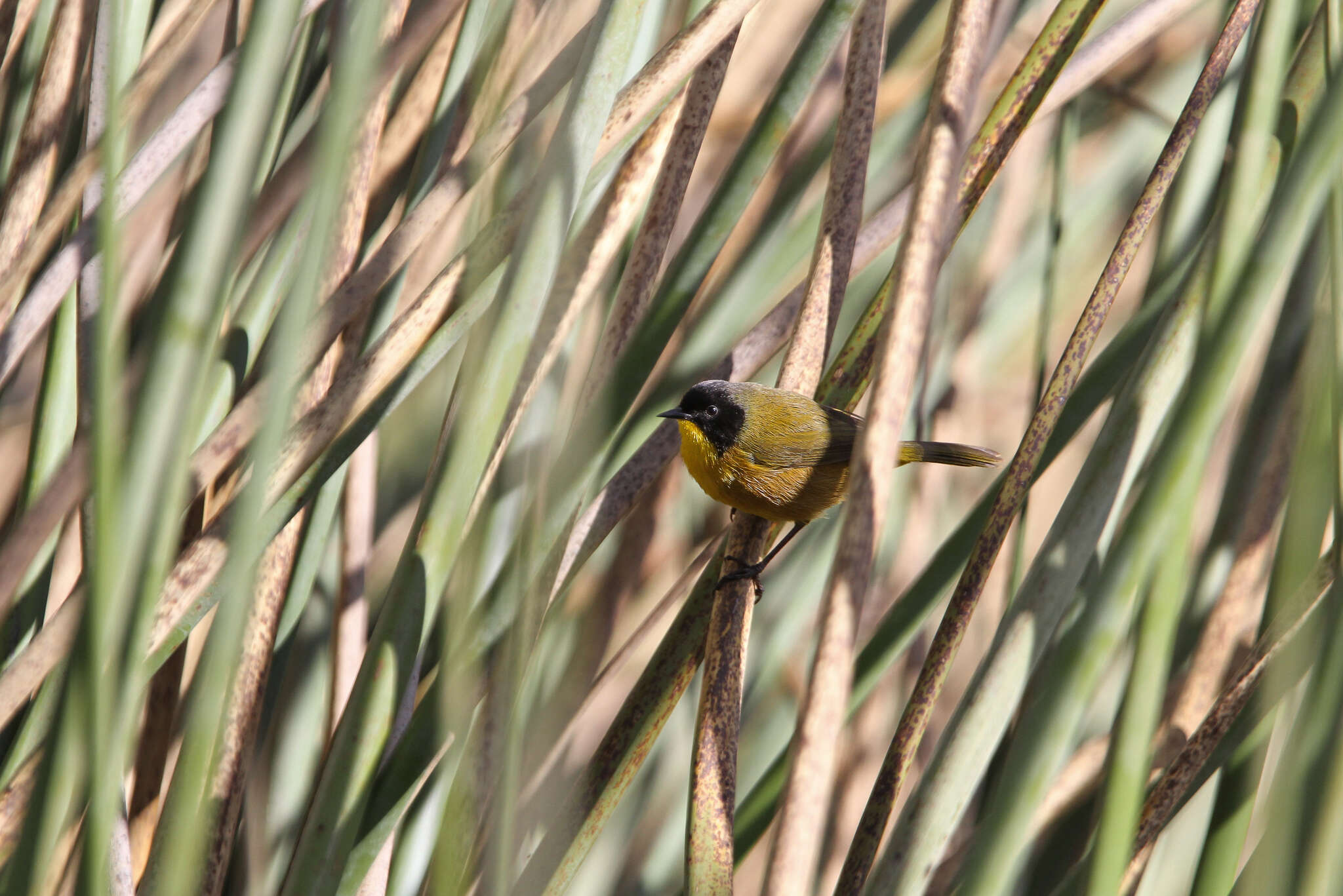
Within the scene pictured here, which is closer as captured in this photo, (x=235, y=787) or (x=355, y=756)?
(x=355, y=756)

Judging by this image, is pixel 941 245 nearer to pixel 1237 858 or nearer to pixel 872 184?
pixel 1237 858

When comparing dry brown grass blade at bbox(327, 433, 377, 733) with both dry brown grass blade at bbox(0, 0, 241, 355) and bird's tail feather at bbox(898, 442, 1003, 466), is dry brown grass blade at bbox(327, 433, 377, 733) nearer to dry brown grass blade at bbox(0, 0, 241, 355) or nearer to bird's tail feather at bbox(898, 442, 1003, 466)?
dry brown grass blade at bbox(0, 0, 241, 355)

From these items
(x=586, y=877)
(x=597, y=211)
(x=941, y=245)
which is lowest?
(x=586, y=877)

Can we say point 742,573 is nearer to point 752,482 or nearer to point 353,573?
point 752,482

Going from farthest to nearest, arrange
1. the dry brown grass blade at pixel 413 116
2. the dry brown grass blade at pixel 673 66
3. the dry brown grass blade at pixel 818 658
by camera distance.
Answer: the dry brown grass blade at pixel 413 116 → the dry brown grass blade at pixel 673 66 → the dry brown grass blade at pixel 818 658

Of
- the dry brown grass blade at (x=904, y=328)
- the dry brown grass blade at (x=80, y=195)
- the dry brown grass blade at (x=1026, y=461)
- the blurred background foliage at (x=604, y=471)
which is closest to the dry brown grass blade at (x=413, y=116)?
the blurred background foliage at (x=604, y=471)

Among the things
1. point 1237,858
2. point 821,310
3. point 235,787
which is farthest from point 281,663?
point 1237,858

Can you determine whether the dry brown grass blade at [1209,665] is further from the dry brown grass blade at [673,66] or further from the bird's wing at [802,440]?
the dry brown grass blade at [673,66]

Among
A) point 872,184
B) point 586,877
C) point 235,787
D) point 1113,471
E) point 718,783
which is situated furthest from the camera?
point 872,184

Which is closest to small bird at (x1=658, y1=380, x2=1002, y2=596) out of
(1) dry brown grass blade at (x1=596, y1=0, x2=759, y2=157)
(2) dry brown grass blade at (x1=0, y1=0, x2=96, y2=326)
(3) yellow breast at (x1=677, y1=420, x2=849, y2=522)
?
(3) yellow breast at (x1=677, y1=420, x2=849, y2=522)
